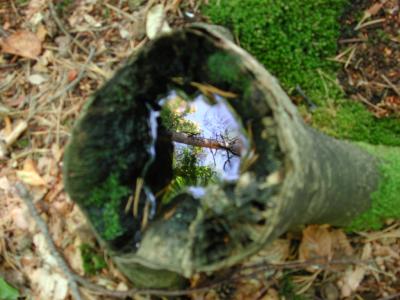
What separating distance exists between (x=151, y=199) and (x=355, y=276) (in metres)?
0.99

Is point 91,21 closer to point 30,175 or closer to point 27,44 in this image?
point 27,44

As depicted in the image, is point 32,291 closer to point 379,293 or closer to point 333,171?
point 333,171

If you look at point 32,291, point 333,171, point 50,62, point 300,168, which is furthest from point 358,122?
point 32,291

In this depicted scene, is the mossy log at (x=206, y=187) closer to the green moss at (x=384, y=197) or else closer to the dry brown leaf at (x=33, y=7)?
the green moss at (x=384, y=197)

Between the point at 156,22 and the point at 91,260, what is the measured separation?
1099mm

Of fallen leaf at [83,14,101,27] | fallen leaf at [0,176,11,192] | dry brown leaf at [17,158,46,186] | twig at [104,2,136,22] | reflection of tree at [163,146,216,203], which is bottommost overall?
reflection of tree at [163,146,216,203]

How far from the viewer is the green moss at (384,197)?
6.35 feet

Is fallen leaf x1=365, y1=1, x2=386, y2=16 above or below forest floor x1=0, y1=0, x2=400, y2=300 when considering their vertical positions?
above

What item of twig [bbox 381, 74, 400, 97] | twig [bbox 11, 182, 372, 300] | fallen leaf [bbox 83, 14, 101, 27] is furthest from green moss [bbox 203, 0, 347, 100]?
twig [bbox 11, 182, 372, 300]

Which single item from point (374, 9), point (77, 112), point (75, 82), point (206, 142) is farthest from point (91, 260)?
point (374, 9)

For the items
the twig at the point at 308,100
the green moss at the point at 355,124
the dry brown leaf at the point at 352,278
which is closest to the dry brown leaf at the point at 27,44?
the twig at the point at 308,100

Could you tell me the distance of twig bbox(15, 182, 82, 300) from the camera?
1.93 m

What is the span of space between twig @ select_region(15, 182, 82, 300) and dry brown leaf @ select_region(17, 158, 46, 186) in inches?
2.8

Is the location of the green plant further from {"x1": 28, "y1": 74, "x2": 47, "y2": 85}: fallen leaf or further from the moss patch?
the moss patch
